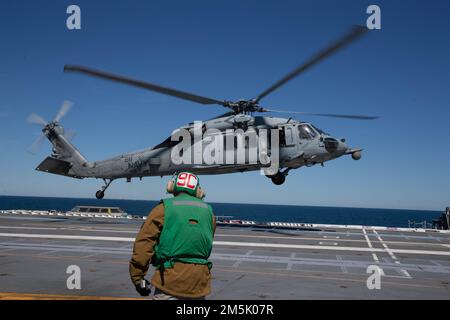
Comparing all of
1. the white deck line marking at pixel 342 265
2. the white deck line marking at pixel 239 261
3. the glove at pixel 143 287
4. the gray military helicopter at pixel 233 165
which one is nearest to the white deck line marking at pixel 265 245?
the white deck line marking at pixel 239 261

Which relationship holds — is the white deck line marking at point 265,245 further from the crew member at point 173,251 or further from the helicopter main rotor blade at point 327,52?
the crew member at point 173,251

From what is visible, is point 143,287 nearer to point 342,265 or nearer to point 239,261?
point 239,261

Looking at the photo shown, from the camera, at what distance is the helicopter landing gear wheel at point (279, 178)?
22.0 m

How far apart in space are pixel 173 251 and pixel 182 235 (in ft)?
0.63

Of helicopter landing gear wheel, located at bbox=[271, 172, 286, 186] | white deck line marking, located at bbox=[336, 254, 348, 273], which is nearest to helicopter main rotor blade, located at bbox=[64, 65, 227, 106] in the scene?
helicopter landing gear wheel, located at bbox=[271, 172, 286, 186]

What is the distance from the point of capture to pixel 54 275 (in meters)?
9.12

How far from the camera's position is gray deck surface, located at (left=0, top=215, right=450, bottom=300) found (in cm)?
785

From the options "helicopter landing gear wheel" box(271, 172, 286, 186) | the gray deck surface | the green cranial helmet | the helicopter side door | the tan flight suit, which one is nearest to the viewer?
the tan flight suit

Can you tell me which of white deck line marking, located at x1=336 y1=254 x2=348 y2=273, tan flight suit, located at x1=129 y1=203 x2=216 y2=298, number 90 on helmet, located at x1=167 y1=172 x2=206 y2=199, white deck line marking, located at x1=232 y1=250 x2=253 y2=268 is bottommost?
white deck line marking, located at x1=336 y1=254 x2=348 y2=273

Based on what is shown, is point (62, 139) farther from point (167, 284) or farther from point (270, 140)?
point (167, 284)

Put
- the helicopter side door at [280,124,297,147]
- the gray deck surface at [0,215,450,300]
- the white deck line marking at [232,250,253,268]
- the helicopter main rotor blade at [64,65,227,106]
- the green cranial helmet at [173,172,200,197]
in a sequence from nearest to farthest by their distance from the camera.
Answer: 1. the green cranial helmet at [173,172,200,197]
2. the gray deck surface at [0,215,450,300]
3. the white deck line marking at [232,250,253,268]
4. the helicopter main rotor blade at [64,65,227,106]
5. the helicopter side door at [280,124,297,147]

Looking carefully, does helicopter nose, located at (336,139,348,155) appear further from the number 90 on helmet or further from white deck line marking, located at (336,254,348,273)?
the number 90 on helmet

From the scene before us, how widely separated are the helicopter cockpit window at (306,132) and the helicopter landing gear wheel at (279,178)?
2615mm

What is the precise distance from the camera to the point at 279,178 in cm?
2217
